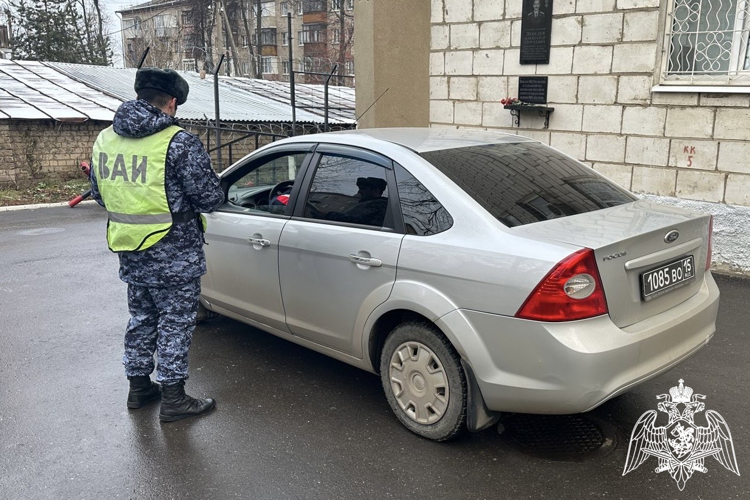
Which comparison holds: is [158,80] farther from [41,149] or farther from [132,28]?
[132,28]

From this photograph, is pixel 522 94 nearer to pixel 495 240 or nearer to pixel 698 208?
pixel 698 208

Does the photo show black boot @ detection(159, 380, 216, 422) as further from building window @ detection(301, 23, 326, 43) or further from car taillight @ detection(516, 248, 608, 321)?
building window @ detection(301, 23, 326, 43)

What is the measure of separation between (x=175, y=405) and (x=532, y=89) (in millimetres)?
5702

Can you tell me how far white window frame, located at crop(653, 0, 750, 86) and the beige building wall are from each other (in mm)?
3189

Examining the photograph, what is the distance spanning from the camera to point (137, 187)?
11.3 ft

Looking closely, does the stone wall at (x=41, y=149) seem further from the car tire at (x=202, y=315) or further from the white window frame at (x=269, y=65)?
the white window frame at (x=269, y=65)

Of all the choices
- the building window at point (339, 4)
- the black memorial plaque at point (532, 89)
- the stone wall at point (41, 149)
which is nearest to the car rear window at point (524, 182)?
the black memorial plaque at point (532, 89)

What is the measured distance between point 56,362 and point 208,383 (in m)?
1.23

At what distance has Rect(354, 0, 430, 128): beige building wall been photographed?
28.2 ft

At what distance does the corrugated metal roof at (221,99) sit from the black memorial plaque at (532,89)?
11134mm

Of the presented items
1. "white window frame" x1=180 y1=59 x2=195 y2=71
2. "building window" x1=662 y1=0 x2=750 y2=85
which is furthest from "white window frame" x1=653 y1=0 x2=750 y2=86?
"white window frame" x1=180 y1=59 x2=195 y2=71

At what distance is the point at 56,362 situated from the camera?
4.45 meters

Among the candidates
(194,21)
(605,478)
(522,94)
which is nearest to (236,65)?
(194,21)

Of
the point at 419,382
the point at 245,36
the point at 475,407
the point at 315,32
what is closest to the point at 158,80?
the point at 419,382
